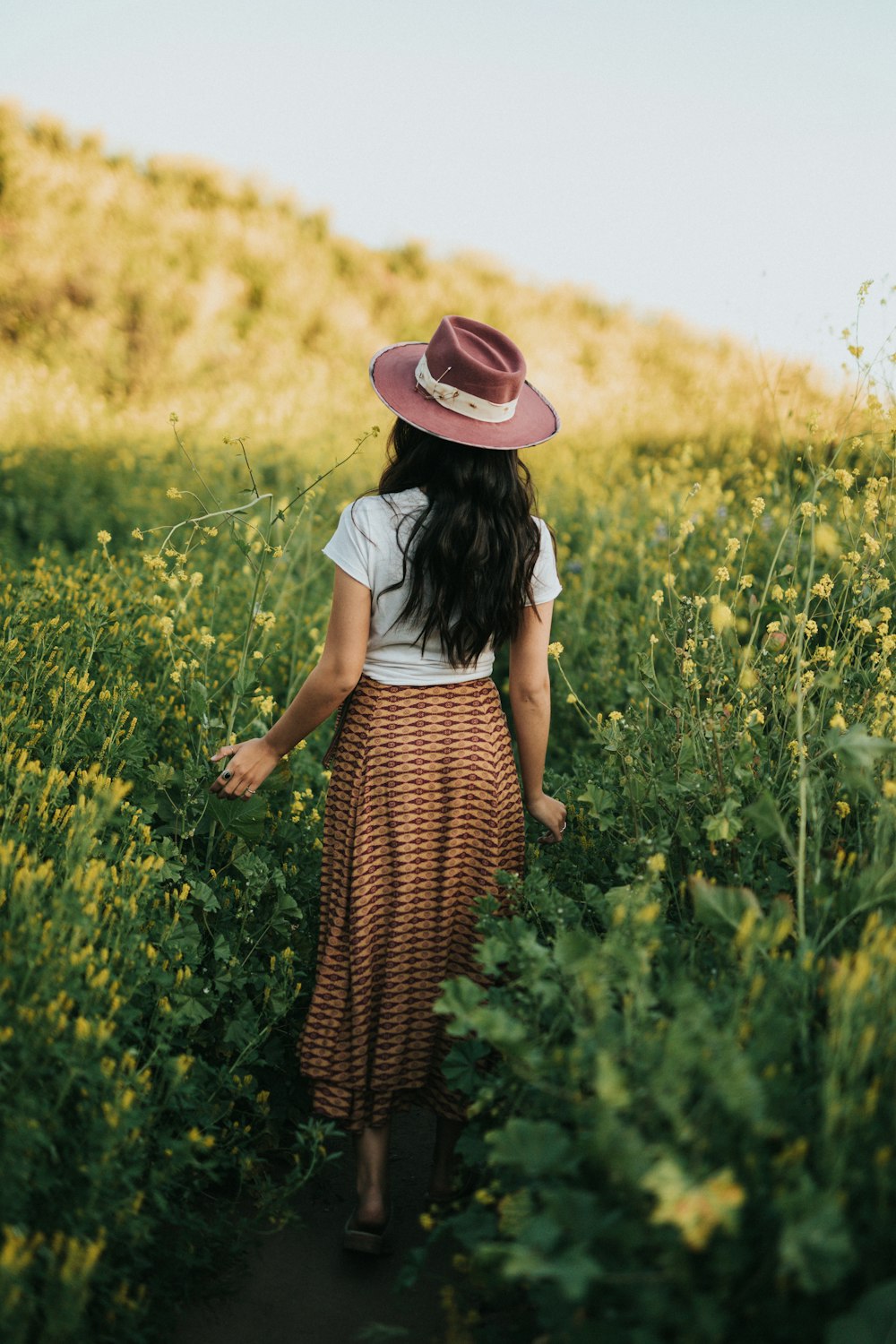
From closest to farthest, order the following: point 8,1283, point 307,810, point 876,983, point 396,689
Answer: point 8,1283, point 876,983, point 396,689, point 307,810

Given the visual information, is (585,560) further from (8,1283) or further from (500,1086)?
(8,1283)

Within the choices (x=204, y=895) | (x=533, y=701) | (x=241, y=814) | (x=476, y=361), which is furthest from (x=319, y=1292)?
(x=476, y=361)

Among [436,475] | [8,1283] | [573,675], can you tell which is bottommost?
[573,675]

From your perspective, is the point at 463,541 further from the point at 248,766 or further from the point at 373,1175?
the point at 373,1175

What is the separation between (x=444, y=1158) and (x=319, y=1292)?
0.39 metres

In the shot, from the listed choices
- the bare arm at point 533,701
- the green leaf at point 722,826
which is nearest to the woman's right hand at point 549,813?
the bare arm at point 533,701

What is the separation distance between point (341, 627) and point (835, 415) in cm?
229

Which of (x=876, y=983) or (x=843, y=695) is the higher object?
(x=876, y=983)

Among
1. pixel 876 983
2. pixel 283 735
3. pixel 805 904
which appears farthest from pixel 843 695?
pixel 283 735

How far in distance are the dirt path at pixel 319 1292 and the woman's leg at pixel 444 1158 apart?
0.34 ft

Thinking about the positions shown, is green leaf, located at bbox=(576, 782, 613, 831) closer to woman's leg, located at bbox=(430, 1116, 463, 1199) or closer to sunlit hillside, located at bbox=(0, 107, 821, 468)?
woman's leg, located at bbox=(430, 1116, 463, 1199)

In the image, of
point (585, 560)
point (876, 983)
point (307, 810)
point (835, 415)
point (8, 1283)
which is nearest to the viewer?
point (8, 1283)

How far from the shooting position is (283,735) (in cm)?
235

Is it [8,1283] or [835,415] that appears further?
[835,415]
